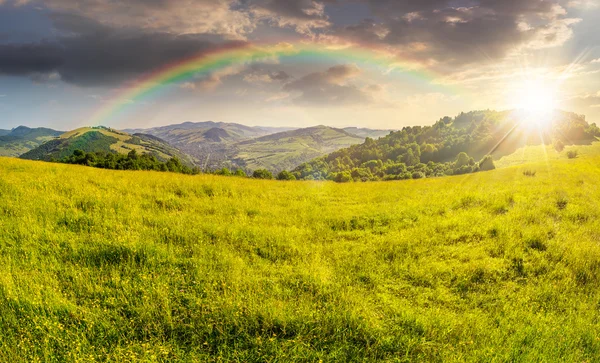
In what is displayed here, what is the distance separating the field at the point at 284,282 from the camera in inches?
156

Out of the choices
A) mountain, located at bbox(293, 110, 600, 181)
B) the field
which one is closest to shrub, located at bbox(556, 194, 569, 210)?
the field

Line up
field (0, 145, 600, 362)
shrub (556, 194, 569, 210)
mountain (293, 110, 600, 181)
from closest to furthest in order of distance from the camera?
field (0, 145, 600, 362) < shrub (556, 194, 569, 210) < mountain (293, 110, 600, 181)

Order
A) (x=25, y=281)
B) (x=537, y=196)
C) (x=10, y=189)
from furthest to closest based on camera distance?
1. (x=537, y=196)
2. (x=10, y=189)
3. (x=25, y=281)

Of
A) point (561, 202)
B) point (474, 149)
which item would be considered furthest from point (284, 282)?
point (474, 149)

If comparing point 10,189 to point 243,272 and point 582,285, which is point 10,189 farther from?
point 582,285

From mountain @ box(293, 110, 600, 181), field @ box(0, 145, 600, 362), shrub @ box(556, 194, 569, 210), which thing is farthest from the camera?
mountain @ box(293, 110, 600, 181)

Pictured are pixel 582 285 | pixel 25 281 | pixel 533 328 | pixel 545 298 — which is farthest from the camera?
pixel 582 285

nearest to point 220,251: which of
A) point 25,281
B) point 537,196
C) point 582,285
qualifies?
point 25,281

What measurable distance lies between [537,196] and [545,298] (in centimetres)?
993

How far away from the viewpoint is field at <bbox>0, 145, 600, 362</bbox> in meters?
3.96

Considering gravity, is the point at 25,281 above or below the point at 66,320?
above

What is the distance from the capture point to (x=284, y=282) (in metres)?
5.57

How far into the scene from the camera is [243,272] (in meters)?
5.73

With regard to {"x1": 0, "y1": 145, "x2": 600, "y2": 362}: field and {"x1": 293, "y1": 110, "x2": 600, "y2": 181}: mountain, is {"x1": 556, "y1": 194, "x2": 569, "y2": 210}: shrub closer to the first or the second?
Answer: {"x1": 0, "y1": 145, "x2": 600, "y2": 362}: field
